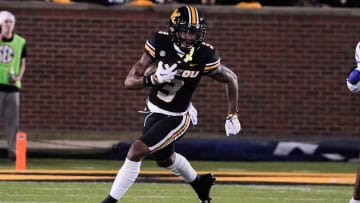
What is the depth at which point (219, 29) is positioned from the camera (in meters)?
16.8

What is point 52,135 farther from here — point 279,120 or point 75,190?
point 75,190

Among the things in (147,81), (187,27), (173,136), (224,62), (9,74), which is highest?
(187,27)

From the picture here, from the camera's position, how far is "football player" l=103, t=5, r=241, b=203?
29.3 ft

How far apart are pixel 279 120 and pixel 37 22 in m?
3.82

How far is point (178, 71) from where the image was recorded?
9094mm

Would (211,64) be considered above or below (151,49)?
below

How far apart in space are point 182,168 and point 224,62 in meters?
7.51

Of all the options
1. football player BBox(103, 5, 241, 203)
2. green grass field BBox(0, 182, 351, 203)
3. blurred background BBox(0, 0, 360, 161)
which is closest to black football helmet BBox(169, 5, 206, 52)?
football player BBox(103, 5, 241, 203)

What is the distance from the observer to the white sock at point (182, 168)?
9.34 meters

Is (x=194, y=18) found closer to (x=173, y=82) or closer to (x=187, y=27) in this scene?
(x=187, y=27)

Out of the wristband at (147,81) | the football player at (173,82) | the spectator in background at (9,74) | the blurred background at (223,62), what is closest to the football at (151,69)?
the football player at (173,82)

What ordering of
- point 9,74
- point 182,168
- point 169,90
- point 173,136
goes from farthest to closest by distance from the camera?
point 9,74 → point 182,168 → point 169,90 → point 173,136

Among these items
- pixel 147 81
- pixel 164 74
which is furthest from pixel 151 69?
pixel 164 74

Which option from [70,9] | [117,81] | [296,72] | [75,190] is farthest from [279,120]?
[75,190]
